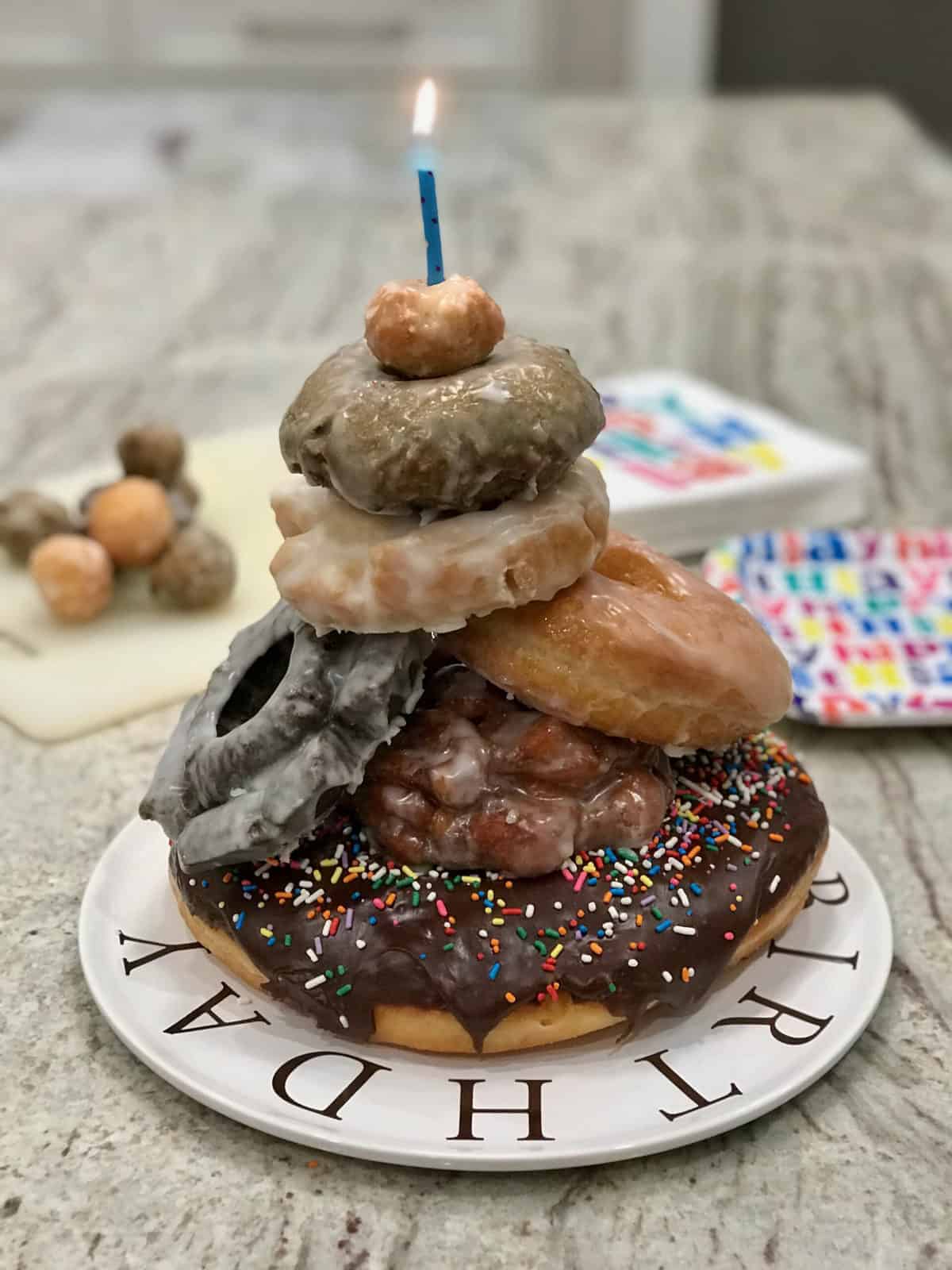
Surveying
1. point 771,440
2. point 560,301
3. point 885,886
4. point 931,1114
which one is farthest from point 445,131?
point 931,1114

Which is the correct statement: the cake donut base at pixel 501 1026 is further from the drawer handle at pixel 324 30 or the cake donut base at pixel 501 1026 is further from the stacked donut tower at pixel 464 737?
the drawer handle at pixel 324 30

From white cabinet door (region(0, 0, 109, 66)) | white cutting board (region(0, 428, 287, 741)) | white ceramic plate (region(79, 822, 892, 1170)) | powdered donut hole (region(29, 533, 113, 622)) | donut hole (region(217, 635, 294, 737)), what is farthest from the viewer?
white cabinet door (region(0, 0, 109, 66))

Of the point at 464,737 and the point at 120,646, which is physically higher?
the point at 464,737

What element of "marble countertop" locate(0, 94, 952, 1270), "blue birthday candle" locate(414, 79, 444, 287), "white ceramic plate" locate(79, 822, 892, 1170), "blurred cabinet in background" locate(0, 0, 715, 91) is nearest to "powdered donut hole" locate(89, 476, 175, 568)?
"marble countertop" locate(0, 94, 952, 1270)

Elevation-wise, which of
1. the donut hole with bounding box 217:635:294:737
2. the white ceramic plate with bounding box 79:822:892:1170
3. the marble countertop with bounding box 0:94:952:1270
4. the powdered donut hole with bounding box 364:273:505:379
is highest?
the powdered donut hole with bounding box 364:273:505:379

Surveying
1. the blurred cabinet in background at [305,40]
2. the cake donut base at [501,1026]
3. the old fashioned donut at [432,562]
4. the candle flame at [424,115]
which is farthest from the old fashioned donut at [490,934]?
the blurred cabinet in background at [305,40]

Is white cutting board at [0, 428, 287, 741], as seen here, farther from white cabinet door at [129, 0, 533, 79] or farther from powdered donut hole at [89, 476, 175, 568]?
white cabinet door at [129, 0, 533, 79]

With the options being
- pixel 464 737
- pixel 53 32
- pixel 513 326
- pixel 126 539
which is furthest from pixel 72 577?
pixel 53 32

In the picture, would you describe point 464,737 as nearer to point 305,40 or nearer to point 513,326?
point 513,326
